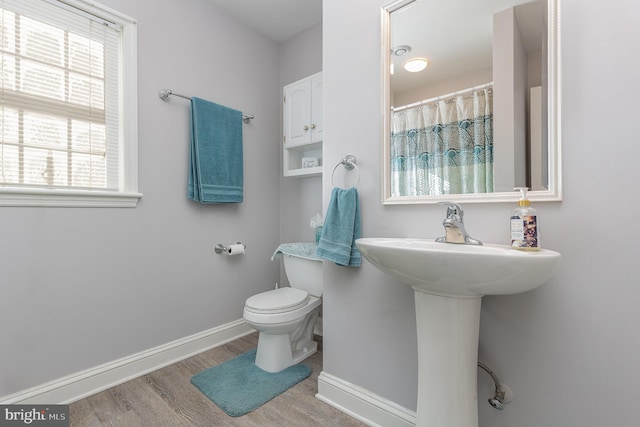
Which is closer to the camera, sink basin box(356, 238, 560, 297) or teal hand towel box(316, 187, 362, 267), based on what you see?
sink basin box(356, 238, 560, 297)

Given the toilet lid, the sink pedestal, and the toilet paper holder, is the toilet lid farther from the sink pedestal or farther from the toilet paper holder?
the sink pedestal

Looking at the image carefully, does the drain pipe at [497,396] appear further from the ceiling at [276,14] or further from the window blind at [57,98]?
the ceiling at [276,14]

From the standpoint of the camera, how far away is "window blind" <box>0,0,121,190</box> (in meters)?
1.46

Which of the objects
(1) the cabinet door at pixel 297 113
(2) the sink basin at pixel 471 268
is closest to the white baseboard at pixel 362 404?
(2) the sink basin at pixel 471 268

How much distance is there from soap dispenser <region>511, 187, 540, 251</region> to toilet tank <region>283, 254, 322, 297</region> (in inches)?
49.0

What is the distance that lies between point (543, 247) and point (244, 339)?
2.11m

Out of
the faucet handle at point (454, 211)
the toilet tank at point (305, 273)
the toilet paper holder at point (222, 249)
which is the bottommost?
the toilet tank at point (305, 273)

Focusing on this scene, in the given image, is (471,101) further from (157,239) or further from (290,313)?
(157,239)

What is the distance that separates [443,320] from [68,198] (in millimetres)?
1920

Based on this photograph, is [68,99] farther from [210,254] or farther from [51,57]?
[210,254]

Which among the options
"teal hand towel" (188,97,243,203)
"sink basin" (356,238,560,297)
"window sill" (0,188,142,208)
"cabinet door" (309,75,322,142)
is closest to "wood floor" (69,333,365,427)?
"sink basin" (356,238,560,297)

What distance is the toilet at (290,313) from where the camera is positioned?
175 cm

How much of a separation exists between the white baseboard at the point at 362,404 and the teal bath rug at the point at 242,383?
0.25 metres

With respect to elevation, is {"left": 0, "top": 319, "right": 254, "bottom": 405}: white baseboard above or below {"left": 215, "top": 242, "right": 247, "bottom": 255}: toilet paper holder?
below
